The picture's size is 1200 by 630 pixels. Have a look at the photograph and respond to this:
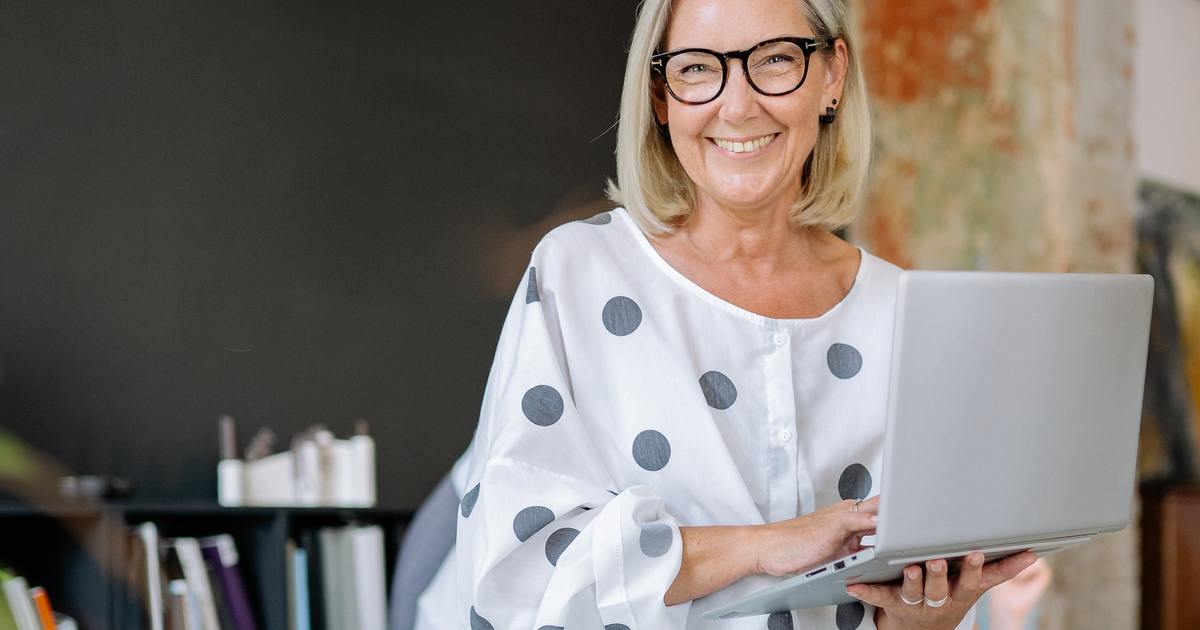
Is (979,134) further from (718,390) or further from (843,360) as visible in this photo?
(718,390)

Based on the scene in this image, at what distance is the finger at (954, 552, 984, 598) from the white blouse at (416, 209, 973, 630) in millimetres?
206

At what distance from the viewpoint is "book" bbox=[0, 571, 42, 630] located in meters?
2.36

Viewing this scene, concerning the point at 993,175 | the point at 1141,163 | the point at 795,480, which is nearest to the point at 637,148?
the point at 795,480

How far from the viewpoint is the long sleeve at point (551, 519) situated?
132 centimetres

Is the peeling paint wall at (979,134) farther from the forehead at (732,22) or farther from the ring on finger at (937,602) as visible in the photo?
the ring on finger at (937,602)

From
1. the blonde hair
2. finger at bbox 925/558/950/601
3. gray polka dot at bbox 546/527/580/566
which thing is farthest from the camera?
the blonde hair

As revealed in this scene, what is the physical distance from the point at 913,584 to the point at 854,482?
0.90ft

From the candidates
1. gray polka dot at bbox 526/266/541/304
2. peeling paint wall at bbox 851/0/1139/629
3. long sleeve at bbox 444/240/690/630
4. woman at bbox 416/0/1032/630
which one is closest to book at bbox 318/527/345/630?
woman at bbox 416/0/1032/630

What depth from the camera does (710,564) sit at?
1.35 meters

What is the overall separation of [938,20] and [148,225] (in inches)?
126

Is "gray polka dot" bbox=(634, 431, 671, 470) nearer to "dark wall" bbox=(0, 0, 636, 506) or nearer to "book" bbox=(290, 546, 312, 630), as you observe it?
"book" bbox=(290, 546, 312, 630)

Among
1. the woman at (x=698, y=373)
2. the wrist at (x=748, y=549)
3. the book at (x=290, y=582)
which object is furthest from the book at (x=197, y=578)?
the wrist at (x=748, y=549)

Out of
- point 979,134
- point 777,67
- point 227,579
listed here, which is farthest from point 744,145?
point 979,134

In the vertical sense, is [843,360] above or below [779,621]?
above
